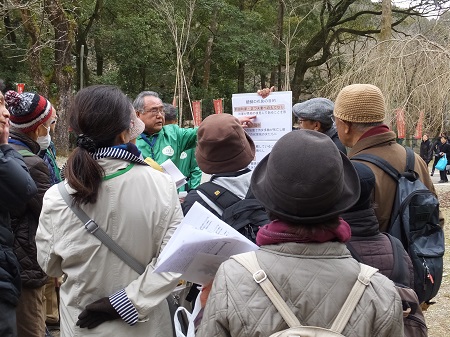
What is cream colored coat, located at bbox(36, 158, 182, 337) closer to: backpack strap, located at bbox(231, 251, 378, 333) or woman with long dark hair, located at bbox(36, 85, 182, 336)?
woman with long dark hair, located at bbox(36, 85, 182, 336)

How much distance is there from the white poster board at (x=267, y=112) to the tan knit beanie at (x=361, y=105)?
0.72 meters

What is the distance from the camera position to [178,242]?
1419mm

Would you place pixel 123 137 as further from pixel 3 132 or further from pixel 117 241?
pixel 3 132

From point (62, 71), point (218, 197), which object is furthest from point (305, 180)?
point (62, 71)

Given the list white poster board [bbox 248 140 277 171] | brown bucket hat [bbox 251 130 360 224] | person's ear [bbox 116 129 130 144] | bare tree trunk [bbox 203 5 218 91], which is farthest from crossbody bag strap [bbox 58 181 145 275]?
bare tree trunk [bbox 203 5 218 91]

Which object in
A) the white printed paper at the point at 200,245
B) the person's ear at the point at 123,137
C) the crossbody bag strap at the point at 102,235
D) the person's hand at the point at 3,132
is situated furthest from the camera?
the person's hand at the point at 3,132

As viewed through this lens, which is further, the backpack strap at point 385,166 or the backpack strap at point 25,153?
the backpack strap at point 25,153

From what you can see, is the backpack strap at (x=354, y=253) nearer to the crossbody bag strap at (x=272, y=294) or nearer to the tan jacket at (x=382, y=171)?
the tan jacket at (x=382, y=171)

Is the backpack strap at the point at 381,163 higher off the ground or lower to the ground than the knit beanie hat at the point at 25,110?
lower

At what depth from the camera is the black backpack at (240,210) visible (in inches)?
74.8

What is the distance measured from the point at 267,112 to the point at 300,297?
197cm

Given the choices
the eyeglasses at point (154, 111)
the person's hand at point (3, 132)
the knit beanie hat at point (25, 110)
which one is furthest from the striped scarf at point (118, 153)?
the eyeglasses at point (154, 111)

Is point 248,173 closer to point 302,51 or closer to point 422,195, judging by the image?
point 422,195

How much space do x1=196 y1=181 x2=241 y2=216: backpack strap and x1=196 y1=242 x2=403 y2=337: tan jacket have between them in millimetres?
776
